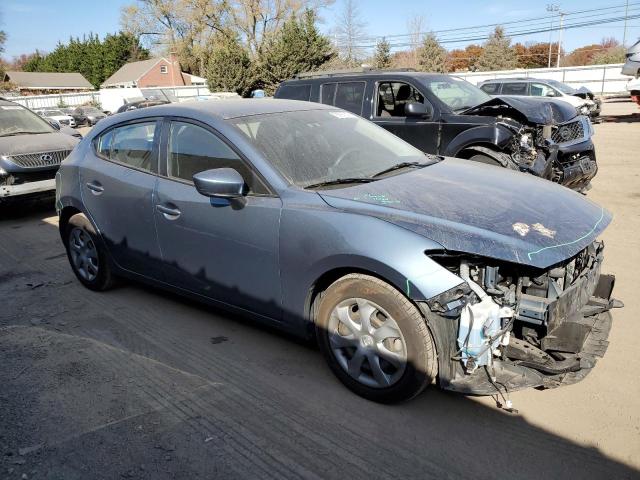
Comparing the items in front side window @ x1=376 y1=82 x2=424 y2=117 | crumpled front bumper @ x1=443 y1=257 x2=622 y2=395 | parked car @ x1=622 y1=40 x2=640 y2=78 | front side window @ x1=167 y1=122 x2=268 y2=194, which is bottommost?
crumpled front bumper @ x1=443 y1=257 x2=622 y2=395

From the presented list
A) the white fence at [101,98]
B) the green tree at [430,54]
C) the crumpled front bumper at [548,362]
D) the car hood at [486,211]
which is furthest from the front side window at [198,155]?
the green tree at [430,54]

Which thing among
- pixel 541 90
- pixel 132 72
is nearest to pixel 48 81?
pixel 132 72

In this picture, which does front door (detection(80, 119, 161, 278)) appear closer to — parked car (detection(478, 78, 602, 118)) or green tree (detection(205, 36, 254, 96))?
parked car (detection(478, 78, 602, 118))

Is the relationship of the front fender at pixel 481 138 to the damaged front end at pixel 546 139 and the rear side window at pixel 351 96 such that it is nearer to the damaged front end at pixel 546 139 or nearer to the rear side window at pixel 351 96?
the damaged front end at pixel 546 139

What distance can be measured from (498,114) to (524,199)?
406 cm

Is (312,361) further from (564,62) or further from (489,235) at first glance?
(564,62)

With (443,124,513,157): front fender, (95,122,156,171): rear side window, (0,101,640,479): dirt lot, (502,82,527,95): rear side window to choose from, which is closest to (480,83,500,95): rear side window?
(502,82,527,95): rear side window

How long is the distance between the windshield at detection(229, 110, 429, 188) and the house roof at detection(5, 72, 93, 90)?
8416 centimetres

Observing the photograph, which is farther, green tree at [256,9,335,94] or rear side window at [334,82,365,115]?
green tree at [256,9,335,94]

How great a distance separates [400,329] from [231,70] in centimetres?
4016

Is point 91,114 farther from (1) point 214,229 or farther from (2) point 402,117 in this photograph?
(1) point 214,229

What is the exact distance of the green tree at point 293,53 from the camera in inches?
1531

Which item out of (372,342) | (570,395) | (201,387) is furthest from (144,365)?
(570,395)

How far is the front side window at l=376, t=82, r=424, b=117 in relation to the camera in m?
7.73
